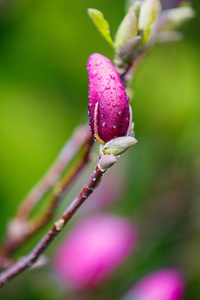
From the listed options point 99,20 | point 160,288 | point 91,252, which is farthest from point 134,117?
point 99,20

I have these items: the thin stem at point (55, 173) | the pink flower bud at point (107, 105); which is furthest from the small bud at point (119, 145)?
the thin stem at point (55, 173)

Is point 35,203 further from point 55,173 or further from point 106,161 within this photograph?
point 106,161

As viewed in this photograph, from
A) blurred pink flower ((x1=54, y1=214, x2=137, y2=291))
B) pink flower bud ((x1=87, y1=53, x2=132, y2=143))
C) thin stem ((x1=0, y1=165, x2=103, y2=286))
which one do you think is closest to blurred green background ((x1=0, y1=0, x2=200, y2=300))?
blurred pink flower ((x1=54, y1=214, x2=137, y2=291))

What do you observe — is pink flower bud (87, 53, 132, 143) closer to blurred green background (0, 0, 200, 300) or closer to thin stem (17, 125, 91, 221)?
thin stem (17, 125, 91, 221)

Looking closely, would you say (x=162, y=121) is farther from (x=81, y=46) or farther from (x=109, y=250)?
(x=109, y=250)

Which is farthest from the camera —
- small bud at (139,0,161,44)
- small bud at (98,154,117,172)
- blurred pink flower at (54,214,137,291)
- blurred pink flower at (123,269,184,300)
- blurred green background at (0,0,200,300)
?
blurred green background at (0,0,200,300)
